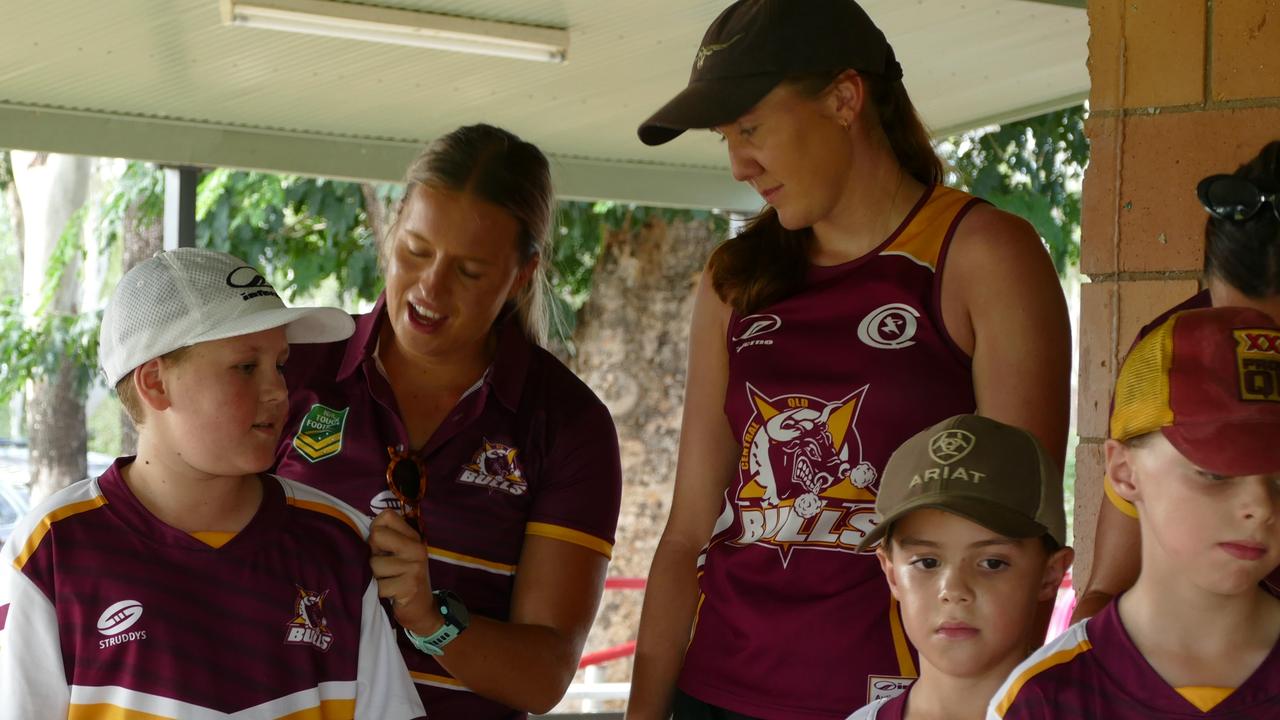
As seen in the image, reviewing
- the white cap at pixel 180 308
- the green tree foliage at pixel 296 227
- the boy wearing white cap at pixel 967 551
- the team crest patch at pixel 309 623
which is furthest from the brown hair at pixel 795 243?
the green tree foliage at pixel 296 227

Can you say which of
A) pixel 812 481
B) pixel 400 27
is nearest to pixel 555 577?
pixel 812 481

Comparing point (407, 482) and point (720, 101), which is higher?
point (720, 101)

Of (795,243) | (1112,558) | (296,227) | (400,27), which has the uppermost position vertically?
(296,227)

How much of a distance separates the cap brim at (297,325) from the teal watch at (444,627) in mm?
462

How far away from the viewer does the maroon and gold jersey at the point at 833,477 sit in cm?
196

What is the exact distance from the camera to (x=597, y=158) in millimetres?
5828

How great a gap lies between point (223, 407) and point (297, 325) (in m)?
0.26

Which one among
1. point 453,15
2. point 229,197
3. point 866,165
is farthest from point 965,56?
point 229,197

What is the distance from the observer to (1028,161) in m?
8.51

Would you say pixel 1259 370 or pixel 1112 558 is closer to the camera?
pixel 1259 370

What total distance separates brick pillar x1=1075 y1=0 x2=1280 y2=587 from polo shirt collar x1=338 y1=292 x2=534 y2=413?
3.28 feet

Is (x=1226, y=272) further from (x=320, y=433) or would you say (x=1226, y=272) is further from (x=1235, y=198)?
(x=320, y=433)

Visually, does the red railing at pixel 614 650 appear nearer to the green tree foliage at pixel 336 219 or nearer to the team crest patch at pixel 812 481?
the green tree foliage at pixel 336 219

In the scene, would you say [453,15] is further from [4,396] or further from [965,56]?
[4,396]
